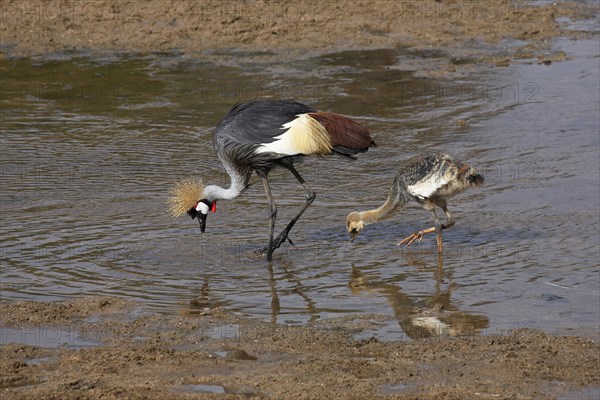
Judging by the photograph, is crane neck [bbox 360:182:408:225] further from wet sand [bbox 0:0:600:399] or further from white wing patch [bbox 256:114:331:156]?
wet sand [bbox 0:0:600:399]

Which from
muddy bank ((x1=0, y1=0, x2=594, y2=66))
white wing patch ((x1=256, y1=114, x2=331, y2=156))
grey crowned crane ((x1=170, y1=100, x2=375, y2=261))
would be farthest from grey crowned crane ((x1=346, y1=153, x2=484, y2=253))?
muddy bank ((x1=0, y1=0, x2=594, y2=66))

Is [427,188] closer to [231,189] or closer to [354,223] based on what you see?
[354,223]

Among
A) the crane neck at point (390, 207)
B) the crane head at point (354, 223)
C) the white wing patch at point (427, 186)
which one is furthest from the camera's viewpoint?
the crane neck at point (390, 207)

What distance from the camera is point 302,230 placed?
10109 mm

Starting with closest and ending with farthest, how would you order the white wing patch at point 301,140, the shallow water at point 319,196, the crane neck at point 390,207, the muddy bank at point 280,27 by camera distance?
1. the shallow water at point 319,196
2. the white wing patch at point 301,140
3. the crane neck at point 390,207
4. the muddy bank at point 280,27

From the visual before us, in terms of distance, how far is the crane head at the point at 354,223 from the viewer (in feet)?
31.3

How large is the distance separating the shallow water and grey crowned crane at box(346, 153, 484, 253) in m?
0.21

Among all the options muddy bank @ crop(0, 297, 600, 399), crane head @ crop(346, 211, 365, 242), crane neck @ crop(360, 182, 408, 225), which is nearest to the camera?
muddy bank @ crop(0, 297, 600, 399)

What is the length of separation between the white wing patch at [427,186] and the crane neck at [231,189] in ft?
4.78

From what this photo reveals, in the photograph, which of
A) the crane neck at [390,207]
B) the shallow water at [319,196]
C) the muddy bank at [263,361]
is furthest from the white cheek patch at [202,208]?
the muddy bank at [263,361]

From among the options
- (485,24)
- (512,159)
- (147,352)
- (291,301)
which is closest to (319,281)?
(291,301)

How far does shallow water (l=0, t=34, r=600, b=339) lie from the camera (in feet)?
27.6

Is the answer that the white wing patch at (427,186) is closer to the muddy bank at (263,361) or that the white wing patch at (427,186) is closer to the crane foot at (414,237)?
the crane foot at (414,237)

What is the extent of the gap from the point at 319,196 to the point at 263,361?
4125 millimetres
